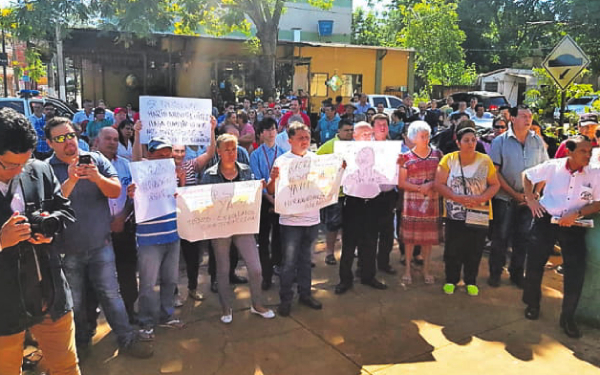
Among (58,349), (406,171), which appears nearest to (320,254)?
(406,171)

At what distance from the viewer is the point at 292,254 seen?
4836 mm

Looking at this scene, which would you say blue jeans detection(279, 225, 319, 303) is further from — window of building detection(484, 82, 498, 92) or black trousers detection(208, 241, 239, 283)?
window of building detection(484, 82, 498, 92)

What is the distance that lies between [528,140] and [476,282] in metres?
1.74

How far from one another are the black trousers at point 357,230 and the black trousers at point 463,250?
839 mm

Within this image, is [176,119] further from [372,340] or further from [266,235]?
[372,340]

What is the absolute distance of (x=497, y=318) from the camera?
4914 mm

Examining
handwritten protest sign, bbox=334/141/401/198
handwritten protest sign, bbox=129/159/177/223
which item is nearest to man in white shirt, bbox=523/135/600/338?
handwritten protest sign, bbox=334/141/401/198

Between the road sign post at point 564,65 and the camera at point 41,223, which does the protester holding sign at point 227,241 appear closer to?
the camera at point 41,223

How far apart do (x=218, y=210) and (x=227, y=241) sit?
35 centimetres

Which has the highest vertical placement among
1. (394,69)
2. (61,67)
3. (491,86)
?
(394,69)

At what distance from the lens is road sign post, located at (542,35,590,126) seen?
7891mm

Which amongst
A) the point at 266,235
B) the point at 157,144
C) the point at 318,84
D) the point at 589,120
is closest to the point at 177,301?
the point at 266,235

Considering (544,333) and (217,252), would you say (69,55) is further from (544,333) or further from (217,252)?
(544,333)

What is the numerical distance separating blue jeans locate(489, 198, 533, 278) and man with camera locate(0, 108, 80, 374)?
459 centimetres
